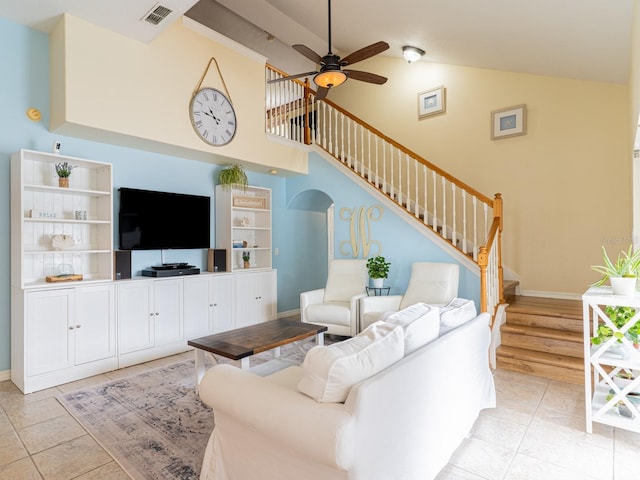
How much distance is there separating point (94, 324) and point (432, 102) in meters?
5.72

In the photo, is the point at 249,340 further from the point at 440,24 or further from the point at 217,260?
the point at 440,24

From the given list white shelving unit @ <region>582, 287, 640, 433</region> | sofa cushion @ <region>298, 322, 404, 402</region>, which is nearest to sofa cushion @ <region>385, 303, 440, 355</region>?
sofa cushion @ <region>298, 322, 404, 402</region>

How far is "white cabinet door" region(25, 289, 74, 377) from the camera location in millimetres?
3234

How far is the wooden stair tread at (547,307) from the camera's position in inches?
150

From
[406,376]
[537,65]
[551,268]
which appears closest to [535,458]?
[406,376]

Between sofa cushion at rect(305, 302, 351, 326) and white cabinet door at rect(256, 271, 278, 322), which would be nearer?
sofa cushion at rect(305, 302, 351, 326)

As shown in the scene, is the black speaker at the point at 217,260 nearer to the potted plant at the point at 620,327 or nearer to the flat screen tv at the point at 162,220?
the flat screen tv at the point at 162,220

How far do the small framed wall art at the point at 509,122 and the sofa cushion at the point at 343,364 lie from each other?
456 cm

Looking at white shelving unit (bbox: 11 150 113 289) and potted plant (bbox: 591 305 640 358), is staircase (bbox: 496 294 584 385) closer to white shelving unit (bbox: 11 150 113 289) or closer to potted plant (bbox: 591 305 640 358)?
potted plant (bbox: 591 305 640 358)

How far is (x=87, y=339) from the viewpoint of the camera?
3.59m

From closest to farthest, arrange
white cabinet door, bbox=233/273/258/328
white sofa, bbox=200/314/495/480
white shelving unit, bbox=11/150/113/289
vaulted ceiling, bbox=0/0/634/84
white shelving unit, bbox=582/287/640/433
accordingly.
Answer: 1. white sofa, bbox=200/314/495/480
2. white shelving unit, bbox=582/287/640/433
3. vaulted ceiling, bbox=0/0/634/84
4. white shelving unit, bbox=11/150/113/289
5. white cabinet door, bbox=233/273/258/328

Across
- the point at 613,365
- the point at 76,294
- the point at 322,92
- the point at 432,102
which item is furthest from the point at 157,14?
the point at 613,365

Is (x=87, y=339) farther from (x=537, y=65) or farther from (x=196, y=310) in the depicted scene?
(x=537, y=65)

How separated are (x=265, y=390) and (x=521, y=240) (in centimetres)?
468
